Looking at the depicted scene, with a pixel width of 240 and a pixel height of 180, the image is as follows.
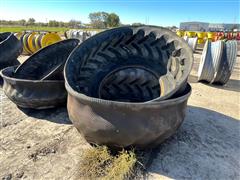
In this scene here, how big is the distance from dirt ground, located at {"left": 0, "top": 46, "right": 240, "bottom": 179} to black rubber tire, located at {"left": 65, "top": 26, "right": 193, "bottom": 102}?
661 mm

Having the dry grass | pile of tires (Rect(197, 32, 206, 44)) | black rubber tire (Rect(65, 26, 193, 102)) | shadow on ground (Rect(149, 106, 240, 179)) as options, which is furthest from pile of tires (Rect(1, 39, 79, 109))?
pile of tires (Rect(197, 32, 206, 44))

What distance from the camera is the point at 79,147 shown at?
2.75 metres

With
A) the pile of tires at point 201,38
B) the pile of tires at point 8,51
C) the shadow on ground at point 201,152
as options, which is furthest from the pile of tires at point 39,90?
the pile of tires at point 201,38

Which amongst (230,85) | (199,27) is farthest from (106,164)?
(199,27)

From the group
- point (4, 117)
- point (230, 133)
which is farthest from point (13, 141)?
point (230, 133)

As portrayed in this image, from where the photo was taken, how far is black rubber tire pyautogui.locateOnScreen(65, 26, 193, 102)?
328 cm

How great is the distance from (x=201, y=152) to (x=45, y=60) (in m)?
3.18

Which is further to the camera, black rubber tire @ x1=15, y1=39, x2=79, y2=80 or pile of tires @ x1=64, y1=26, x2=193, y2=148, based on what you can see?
black rubber tire @ x1=15, y1=39, x2=79, y2=80

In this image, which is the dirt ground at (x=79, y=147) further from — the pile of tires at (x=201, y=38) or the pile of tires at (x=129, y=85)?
the pile of tires at (x=201, y=38)

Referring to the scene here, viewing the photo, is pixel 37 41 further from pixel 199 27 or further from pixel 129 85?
pixel 199 27

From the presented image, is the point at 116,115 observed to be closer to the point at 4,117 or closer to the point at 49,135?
the point at 49,135

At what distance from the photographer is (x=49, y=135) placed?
3061 mm

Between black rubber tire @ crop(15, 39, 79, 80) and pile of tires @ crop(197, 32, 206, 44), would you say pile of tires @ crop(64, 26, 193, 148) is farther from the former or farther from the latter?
pile of tires @ crop(197, 32, 206, 44)

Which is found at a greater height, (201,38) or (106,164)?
(106,164)
